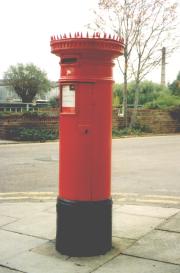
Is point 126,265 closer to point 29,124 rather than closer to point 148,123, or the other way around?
point 29,124

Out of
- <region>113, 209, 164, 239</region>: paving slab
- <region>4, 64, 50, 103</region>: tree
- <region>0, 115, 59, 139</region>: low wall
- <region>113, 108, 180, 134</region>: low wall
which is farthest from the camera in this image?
<region>4, 64, 50, 103</region>: tree

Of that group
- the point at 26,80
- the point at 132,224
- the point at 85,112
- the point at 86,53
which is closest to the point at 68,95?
the point at 85,112

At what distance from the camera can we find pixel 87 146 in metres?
4.17

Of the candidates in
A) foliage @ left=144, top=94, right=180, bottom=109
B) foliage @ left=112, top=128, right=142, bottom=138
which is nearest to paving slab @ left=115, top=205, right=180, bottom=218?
foliage @ left=112, top=128, right=142, bottom=138

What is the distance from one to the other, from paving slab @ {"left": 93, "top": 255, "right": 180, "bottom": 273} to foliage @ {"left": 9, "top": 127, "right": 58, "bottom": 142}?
15.0 m

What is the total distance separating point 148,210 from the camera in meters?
6.01

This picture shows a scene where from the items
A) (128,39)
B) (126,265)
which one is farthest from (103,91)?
(128,39)

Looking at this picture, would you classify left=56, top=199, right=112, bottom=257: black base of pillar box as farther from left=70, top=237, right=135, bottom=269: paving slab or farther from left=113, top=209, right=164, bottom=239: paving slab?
left=113, top=209, right=164, bottom=239: paving slab

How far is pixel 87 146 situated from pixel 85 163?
158 millimetres

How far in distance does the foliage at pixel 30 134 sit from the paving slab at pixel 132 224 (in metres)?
13.4

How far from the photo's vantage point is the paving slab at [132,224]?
489 cm

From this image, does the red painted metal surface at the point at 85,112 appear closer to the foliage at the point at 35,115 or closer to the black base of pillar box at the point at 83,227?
the black base of pillar box at the point at 83,227

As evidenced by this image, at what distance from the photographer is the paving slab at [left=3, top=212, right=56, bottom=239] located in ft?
16.1

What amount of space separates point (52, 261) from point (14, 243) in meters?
0.67
